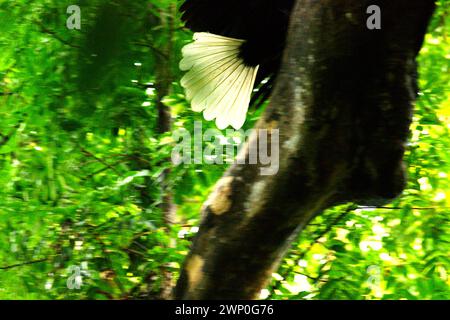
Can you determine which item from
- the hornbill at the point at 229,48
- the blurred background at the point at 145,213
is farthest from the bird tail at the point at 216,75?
the blurred background at the point at 145,213

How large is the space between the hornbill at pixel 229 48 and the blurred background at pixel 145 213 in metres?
0.41

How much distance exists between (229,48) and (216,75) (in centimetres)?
13

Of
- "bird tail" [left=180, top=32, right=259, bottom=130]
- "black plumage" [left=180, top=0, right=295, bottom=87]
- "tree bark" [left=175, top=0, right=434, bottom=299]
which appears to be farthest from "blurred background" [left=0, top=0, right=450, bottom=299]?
"tree bark" [left=175, top=0, right=434, bottom=299]

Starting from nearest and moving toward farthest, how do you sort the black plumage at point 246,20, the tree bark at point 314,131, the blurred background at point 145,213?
1. the tree bark at point 314,131
2. the black plumage at point 246,20
3. the blurred background at point 145,213

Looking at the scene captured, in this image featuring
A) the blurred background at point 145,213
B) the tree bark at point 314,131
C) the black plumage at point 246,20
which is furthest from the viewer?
the blurred background at point 145,213

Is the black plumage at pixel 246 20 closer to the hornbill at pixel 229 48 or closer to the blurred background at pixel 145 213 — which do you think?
the hornbill at pixel 229 48

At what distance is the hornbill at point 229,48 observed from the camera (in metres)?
2.09

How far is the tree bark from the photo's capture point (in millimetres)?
1663

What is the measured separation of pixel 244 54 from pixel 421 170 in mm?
1264

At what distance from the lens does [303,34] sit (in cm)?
173

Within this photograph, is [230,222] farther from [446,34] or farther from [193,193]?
[446,34]

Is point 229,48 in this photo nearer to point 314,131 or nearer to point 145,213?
point 314,131

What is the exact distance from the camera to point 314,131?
1685 millimetres
